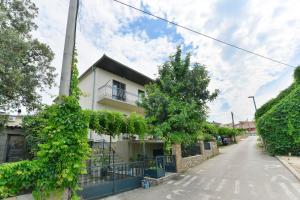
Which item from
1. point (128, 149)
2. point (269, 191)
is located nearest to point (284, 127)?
point (269, 191)

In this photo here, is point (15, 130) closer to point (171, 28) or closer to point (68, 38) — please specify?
point (68, 38)

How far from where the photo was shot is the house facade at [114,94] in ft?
43.0

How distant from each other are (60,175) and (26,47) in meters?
8.10

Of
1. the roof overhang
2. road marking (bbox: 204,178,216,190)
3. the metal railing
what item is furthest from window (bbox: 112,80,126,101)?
road marking (bbox: 204,178,216,190)

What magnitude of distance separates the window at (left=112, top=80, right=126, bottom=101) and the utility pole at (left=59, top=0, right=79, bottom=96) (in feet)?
34.2

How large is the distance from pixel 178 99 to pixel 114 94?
6.17 m

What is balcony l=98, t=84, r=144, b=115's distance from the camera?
14.4 m

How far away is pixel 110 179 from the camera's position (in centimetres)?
733

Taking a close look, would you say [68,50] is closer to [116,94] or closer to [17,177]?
[17,177]

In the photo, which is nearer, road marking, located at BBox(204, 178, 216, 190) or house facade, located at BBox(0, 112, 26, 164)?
road marking, located at BBox(204, 178, 216, 190)

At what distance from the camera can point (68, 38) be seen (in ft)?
15.8

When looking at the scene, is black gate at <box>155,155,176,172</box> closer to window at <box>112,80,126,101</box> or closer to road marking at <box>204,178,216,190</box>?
road marking at <box>204,178,216,190</box>

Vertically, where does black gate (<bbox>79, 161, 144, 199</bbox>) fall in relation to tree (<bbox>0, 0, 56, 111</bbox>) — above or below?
below

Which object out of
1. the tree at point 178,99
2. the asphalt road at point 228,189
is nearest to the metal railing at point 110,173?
the asphalt road at point 228,189
